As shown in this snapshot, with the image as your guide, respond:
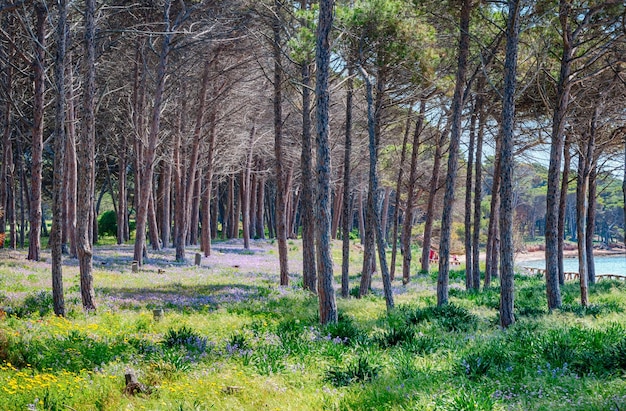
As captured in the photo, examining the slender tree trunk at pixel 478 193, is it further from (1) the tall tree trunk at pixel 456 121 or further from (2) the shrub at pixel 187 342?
(2) the shrub at pixel 187 342

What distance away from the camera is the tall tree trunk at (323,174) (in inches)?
452

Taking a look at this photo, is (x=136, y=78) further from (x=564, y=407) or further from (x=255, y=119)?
(x=564, y=407)

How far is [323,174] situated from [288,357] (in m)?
4.29

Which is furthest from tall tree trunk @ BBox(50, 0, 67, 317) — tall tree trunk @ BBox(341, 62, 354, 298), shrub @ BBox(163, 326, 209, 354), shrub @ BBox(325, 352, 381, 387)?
tall tree trunk @ BBox(341, 62, 354, 298)

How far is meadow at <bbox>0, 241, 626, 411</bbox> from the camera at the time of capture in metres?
6.40

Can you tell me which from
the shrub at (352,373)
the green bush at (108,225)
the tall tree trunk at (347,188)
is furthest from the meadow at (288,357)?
the green bush at (108,225)

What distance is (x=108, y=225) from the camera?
49344 mm

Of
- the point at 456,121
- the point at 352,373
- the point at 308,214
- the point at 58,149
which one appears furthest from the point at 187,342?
the point at 308,214

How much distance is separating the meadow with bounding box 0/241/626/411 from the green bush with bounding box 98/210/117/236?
35.6 m

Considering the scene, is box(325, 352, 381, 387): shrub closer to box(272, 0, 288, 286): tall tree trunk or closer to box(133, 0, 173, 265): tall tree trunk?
box(272, 0, 288, 286): tall tree trunk

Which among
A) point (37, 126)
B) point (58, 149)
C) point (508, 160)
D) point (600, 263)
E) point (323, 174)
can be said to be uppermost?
point (37, 126)

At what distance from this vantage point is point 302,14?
14594mm

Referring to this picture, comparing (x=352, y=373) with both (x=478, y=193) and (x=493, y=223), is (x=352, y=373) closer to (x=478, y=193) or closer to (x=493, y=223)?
(x=478, y=193)

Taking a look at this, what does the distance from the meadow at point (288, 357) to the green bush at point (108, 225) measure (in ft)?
117
